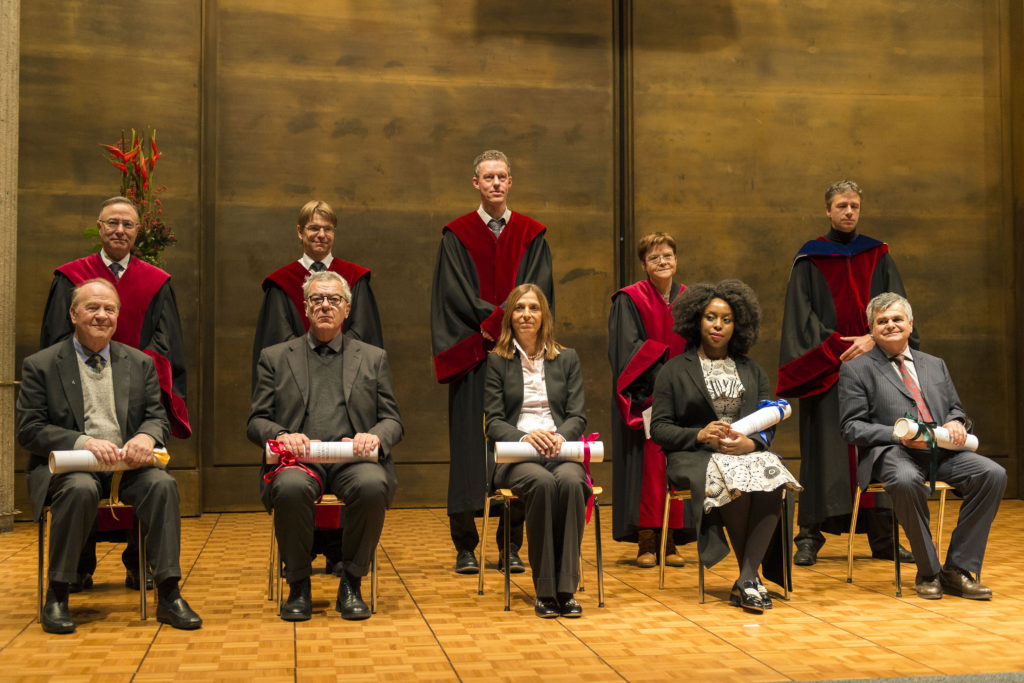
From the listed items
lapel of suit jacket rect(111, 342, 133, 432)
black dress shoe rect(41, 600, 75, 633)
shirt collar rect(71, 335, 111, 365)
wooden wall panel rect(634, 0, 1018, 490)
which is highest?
wooden wall panel rect(634, 0, 1018, 490)

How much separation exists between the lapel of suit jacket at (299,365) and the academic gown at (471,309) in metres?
0.95

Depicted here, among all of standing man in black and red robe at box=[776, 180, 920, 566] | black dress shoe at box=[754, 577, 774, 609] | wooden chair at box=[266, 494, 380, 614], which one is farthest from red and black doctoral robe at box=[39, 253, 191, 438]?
standing man in black and red robe at box=[776, 180, 920, 566]

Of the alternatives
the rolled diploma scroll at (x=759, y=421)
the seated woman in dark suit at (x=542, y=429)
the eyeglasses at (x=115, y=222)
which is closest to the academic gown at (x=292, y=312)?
the eyeglasses at (x=115, y=222)

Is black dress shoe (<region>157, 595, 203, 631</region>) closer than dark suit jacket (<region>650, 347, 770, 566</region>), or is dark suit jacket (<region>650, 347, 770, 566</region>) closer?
black dress shoe (<region>157, 595, 203, 631</region>)

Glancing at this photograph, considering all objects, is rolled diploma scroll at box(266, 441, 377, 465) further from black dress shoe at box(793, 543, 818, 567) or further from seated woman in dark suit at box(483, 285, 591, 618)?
black dress shoe at box(793, 543, 818, 567)

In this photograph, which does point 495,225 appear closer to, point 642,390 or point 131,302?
point 642,390

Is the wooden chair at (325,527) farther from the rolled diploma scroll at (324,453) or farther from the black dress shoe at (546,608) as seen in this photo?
the black dress shoe at (546,608)

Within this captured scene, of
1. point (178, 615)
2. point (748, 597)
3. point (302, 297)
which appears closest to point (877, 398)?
point (748, 597)

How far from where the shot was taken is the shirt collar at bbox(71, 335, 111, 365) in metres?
4.14

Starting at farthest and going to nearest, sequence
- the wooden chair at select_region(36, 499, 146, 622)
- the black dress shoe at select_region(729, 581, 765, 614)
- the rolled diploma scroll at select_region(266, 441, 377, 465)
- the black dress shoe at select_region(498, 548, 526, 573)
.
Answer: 1. the black dress shoe at select_region(498, 548, 526, 573)
2. the black dress shoe at select_region(729, 581, 765, 614)
3. the rolled diploma scroll at select_region(266, 441, 377, 465)
4. the wooden chair at select_region(36, 499, 146, 622)

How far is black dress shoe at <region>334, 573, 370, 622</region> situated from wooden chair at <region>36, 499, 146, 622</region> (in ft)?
2.40

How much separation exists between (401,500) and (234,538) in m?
1.69

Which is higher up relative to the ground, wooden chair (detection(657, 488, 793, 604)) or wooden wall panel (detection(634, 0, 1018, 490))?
wooden wall panel (detection(634, 0, 1018, 490))

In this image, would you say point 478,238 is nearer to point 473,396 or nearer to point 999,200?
point 473,396
